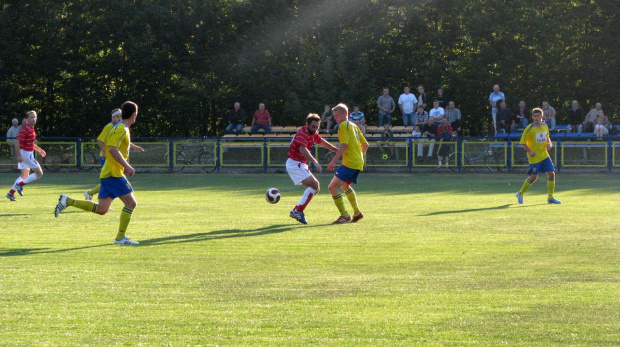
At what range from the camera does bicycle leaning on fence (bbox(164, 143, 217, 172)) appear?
3003 centimetres

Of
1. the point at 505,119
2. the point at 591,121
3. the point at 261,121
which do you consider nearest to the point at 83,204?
the point at 261,121

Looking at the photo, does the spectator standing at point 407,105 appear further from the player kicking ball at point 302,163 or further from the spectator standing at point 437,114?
the player kicking ball at point 302,163

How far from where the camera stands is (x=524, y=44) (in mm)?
35750

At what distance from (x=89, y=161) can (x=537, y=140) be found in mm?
17749

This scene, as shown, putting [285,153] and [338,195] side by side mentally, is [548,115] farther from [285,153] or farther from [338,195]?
[338,195]

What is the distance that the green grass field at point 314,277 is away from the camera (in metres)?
6.28

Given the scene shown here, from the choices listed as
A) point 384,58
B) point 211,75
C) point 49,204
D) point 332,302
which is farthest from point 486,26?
point 332,302

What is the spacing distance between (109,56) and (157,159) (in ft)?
Result: 31.7

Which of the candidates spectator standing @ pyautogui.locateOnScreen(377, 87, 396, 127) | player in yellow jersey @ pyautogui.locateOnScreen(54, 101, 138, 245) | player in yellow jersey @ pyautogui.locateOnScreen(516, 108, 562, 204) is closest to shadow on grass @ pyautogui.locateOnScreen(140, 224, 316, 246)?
player in yellow jersey @ pyautogui.locateOnScreen(54, 101, 138, 245)

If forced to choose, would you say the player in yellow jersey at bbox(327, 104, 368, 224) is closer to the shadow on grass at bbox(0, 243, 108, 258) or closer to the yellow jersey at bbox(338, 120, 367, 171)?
the yellow jersey at bbox(338, 120, 367, 171)

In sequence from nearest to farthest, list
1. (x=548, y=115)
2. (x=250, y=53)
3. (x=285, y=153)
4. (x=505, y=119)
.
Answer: (x=285, y=153) < (x=548, y=115) < (x=505, y=119) < (x=250, y=53)

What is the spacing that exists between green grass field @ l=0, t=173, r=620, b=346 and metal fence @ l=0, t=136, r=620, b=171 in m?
12.3

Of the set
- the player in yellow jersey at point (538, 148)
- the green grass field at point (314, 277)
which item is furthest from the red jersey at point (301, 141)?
the player in yellow jersey at point (538, 148)

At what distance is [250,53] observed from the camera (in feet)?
125
